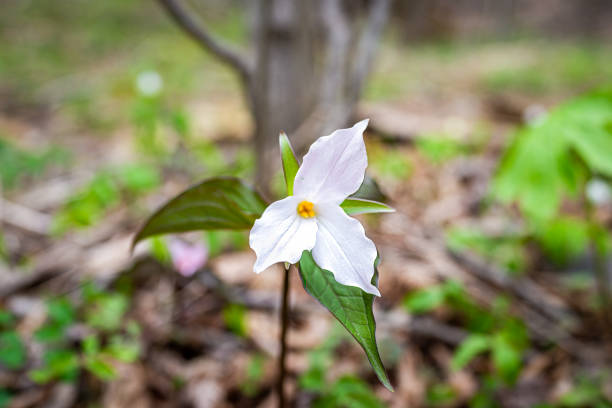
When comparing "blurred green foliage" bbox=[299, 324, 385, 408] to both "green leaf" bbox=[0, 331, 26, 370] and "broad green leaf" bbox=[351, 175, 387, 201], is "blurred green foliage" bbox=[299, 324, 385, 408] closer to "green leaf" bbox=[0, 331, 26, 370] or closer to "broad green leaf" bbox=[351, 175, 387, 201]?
"broad green leaf" bbox=[351, 175, 387, 201]

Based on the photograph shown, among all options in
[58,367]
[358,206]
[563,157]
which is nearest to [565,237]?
[563,157]

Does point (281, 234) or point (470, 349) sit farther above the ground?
point (281, 234)

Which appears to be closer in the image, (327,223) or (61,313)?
(327,223)

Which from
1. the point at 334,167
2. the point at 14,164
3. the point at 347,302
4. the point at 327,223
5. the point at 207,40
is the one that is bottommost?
the point at 14,164

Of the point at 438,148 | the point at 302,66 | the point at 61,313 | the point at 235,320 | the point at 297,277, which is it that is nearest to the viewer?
the point at 61,313

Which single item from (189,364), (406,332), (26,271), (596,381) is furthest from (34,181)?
(596,381)

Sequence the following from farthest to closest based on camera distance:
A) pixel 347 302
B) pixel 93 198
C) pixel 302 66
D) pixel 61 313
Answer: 1. pixel 302 66
2. pixel 93 198
3. pixel 61 313
4. pixel 347 302

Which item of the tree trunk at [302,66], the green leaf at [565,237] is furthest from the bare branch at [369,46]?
the green leaf at [565,237]

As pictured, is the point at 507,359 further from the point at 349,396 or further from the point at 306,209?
the point at 306,209
